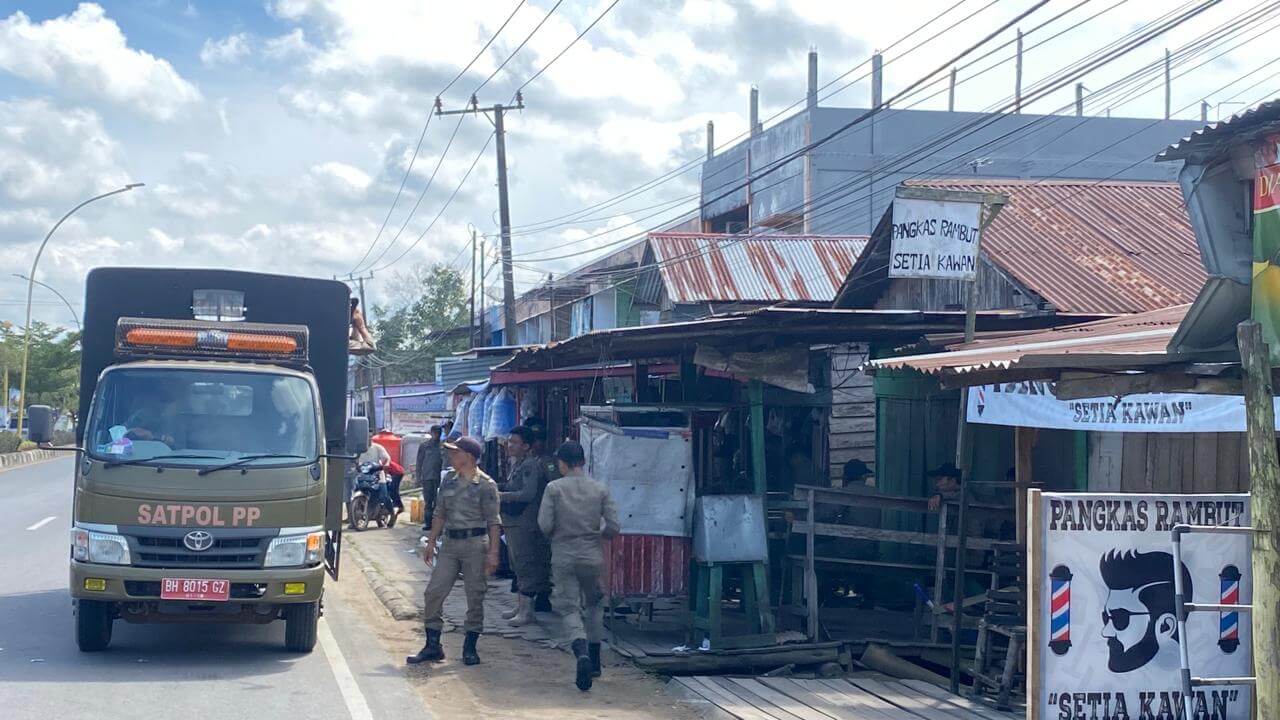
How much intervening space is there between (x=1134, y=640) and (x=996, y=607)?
2713 mm

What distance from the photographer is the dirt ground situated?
7.79m

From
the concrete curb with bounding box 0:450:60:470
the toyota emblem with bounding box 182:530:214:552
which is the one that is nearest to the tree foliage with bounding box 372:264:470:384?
the concrete curb with bounding box 0:450:60:470

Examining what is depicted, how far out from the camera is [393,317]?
5491 centimetres

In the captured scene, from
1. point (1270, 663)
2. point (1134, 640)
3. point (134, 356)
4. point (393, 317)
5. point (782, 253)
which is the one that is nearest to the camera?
point (1270, 663)

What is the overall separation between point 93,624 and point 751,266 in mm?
16754

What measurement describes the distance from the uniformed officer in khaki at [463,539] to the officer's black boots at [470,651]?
11 millimetres

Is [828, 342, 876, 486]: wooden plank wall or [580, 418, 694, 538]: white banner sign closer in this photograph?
[580, 418, 694, 538]: white banner sign

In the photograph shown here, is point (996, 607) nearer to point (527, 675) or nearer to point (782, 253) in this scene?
point (527, 675)

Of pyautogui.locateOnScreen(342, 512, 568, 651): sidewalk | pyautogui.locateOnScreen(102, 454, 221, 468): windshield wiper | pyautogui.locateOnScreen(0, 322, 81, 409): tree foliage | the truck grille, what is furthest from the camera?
pyautogui.locateOnScreen(0, 322, 81, 409): tree foliage

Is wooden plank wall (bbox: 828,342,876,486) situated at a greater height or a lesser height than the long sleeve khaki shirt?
greater

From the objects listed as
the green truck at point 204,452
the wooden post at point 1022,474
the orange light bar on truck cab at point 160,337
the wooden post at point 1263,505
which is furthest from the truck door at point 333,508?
the wooden post at point 1263,505

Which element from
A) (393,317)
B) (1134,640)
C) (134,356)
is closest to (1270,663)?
(1134,640)

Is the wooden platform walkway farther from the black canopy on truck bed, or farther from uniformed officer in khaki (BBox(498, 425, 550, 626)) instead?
the black canopy on truck bed

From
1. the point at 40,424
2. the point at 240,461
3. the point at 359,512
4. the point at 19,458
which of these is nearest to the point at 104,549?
the point at 240,461
